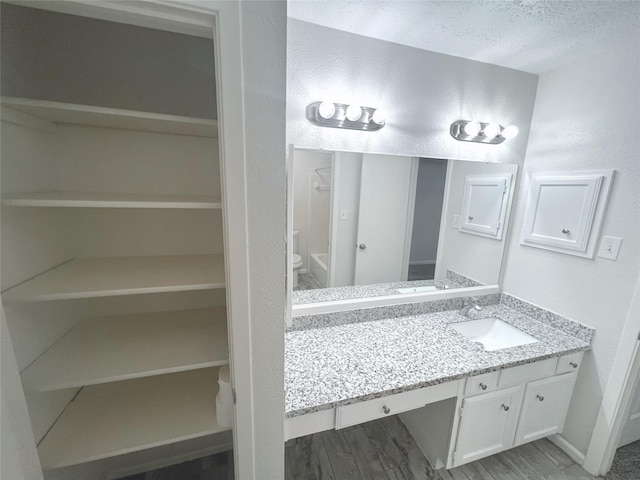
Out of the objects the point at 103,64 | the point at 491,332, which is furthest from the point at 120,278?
the point at 491,332

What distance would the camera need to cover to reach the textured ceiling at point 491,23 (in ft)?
3.58

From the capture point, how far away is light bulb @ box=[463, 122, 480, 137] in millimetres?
1559

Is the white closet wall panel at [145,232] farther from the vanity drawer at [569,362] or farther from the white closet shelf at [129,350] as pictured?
the vanity drawer at [569,362]

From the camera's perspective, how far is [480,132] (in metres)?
1.60

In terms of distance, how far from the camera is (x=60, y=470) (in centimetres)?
104

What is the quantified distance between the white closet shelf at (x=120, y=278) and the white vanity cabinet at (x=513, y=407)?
1.36 meters

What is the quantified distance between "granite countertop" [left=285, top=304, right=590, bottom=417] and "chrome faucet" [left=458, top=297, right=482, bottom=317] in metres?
0.07

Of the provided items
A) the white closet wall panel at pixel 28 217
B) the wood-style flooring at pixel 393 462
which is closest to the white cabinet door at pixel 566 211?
the wood-style flooring at pixel 393 462

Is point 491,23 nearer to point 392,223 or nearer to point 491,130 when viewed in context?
point 491,130

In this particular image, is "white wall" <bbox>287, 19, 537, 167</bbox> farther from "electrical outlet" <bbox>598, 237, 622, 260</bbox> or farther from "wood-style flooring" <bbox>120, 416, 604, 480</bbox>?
"wood-style flooring" <bbox>120, 416, 604, 480</bbox>

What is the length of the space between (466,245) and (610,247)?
0.69 meters

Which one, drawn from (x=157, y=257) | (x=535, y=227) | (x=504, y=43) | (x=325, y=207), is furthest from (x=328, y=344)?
(x=504, y=43)

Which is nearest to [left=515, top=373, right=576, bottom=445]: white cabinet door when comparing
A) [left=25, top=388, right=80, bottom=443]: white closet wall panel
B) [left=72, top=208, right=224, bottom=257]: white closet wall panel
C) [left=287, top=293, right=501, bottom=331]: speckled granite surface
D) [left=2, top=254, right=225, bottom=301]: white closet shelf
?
[left=287, top=293, right=501, bottom=331]: speckled granite surface

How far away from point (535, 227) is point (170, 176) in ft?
7.20
